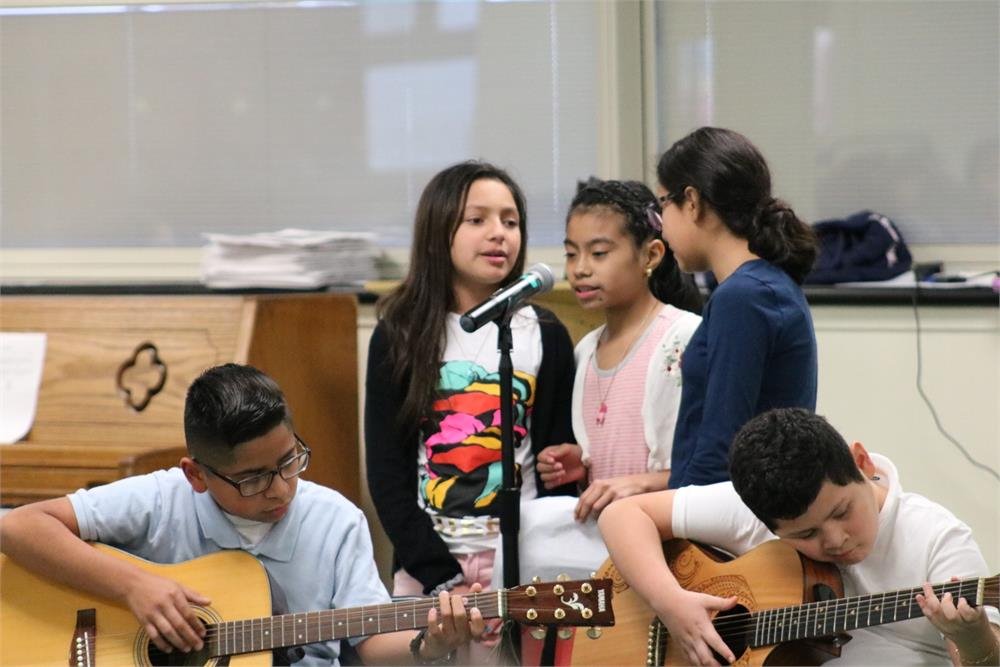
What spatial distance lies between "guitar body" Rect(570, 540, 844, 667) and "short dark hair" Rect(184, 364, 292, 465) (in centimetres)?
67

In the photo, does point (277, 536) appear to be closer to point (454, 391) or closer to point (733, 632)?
point (454, 391)

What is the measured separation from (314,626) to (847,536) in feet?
2.82

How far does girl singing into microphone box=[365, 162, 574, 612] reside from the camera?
2482 millimetres

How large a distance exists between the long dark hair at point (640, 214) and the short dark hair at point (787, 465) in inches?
29.1

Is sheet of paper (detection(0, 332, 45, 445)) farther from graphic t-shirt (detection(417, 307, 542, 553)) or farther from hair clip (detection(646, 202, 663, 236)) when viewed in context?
hair clip (detection(646, 202, 663, 236))

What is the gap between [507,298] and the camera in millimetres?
2088

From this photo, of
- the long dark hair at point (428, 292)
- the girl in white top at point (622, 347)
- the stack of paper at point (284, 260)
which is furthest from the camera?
the stack of paper at point (284, 260)

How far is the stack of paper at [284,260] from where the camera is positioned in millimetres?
3266

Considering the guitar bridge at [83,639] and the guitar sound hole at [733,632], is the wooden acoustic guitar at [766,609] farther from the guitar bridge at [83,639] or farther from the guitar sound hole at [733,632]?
the guitar bridge at [83,639]

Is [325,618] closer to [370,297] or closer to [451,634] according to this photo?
[451,634]

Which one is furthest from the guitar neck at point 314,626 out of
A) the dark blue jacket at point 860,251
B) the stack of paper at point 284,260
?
the dark blue jacket at point 860,251

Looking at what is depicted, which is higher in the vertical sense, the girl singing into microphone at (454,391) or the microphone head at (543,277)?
the microphone head at (543,277)

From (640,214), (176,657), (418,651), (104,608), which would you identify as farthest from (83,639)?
(640,214)

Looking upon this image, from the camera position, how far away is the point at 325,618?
6.27ft
